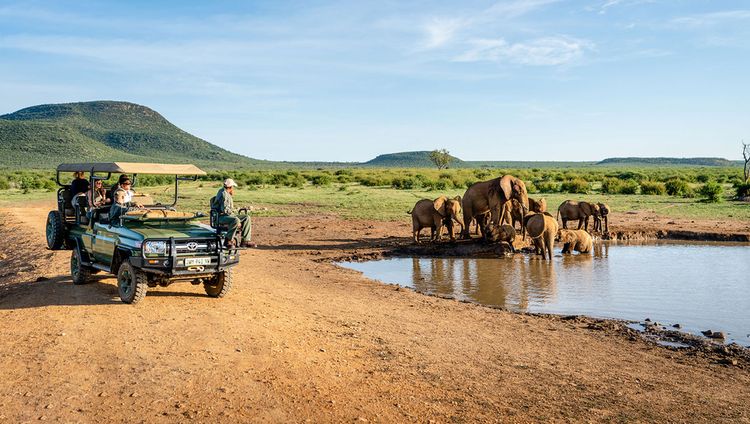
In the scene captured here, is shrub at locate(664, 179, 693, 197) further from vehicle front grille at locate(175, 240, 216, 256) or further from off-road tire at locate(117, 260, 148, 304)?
off-road tire at locate(117, 260, 148, 304)

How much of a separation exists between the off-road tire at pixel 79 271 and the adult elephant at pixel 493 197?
39.1 ft

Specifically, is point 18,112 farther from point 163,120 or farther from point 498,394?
point 498,394

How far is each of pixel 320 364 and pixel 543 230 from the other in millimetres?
11326

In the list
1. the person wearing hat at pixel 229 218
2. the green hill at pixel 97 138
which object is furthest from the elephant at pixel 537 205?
the green hill at pixel 97 138

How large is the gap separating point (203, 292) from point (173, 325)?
2.40 meters

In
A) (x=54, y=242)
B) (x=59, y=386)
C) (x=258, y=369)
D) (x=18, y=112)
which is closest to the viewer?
(x=59, y=386)

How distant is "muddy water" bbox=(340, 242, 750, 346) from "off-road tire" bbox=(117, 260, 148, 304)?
6.21 metres

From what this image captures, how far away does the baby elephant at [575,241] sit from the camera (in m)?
19.6

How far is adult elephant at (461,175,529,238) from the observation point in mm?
20438

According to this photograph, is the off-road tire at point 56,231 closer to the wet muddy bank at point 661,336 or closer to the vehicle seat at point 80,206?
the vehicle seat at point 80,206

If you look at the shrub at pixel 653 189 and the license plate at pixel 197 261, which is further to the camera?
the shrub at pixel 653 189

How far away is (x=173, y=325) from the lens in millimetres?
9438

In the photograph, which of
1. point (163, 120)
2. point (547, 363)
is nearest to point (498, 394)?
point (547, 363)

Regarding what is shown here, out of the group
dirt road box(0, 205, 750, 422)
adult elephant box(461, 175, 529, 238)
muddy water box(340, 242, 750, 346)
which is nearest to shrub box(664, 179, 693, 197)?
muddy water box(340, 242, 750, 346)
